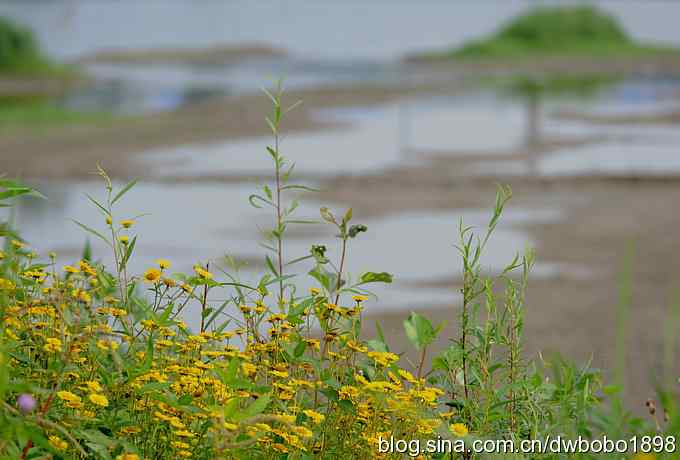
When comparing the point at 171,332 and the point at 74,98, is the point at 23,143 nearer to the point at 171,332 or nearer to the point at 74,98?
the point at 74,98

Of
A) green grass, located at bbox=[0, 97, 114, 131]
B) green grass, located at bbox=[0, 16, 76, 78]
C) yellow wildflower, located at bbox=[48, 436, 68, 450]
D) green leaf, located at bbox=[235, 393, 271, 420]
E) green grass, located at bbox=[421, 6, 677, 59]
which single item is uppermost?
green grass, located at bbox=[421, 6, 677, 59]

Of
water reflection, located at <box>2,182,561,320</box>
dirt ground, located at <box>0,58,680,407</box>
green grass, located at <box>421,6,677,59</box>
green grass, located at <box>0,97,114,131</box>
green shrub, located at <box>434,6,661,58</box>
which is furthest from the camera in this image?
green shrub, located at <box>434,6,661,58</box>

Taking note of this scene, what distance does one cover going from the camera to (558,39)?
44.4 meters

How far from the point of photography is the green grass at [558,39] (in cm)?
4266

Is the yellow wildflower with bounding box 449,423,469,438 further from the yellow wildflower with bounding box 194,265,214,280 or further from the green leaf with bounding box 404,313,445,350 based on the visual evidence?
the yellow wildflower with bounding box 194,265,214,280

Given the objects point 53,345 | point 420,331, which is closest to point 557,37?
point 420,331

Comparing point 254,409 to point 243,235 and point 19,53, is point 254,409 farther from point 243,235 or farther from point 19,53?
point 19,53

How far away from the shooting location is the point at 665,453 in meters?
3.06

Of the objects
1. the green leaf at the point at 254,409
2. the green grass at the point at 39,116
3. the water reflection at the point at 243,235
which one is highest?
the green grass at the point at 39,116

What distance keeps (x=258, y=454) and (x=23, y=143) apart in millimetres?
15562

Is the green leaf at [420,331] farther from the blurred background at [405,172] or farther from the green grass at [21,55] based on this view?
the green grass at [21,55]

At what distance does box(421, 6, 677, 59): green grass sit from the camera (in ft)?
140

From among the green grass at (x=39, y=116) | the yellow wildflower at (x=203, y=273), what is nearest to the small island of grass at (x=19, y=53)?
the green grass at (x=39, y=116)

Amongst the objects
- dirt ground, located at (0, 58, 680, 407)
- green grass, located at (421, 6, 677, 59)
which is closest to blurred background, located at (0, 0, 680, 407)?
dirt ground, located at (0, 58, 680, 407)
